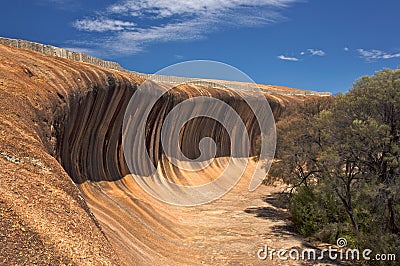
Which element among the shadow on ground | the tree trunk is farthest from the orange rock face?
the tree trunk

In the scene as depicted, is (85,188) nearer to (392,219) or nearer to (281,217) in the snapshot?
(392,219)

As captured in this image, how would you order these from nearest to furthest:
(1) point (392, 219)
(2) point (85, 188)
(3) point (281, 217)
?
(1) point (392, 219) → (2) point (85, 188) → (3) point (281, 217)

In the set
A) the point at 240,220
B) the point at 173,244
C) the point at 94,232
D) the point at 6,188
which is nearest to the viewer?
the point at 6,188

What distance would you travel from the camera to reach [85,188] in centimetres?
1227

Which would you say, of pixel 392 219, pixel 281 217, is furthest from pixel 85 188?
pixel 281 217

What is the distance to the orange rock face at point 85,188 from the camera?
4.00 m

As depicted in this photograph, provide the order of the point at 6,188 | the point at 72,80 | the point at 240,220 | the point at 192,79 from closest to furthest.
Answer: the point at 6,188 → the point at 72,80 → the point at 240,220 → the point at 192,79

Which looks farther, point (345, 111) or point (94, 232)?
point (345, 111)

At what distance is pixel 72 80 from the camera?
10812 millimetres

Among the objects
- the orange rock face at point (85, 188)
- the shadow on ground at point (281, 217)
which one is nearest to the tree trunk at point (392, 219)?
the shadow on ground at point (281, 217)

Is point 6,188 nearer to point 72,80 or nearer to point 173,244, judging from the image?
point 72,80

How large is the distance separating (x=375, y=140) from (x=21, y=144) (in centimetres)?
1032

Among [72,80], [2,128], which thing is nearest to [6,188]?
[2,128]

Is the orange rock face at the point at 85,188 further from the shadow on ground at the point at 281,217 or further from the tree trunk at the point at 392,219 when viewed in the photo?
the tree trunk at the point at 392,219
